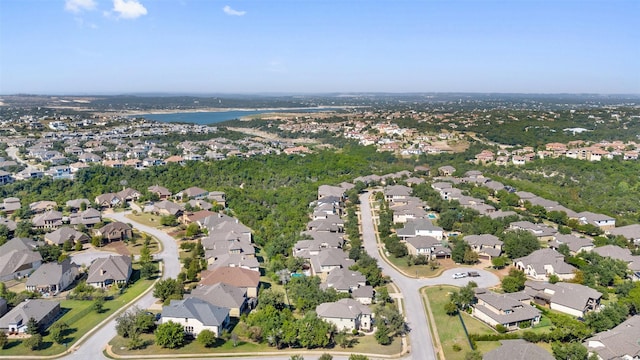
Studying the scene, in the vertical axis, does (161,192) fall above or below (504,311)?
above

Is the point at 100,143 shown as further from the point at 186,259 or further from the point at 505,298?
the point at 505,298

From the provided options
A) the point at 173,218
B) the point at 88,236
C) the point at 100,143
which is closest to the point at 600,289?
the point at 173,218

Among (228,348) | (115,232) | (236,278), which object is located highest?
(236,278)

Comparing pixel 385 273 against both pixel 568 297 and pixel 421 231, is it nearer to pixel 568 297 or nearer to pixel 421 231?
pixel 421 231

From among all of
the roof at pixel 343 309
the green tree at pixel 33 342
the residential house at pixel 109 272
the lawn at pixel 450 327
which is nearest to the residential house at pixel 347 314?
the roof at pixel 343 309

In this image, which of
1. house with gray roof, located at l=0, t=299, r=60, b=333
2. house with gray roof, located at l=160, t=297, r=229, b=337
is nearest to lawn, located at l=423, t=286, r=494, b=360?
house with gray roof, located at l=160, t=297, r=229, b=337

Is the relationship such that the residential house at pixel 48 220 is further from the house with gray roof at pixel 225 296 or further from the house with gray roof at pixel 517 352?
the house with gray roof at pixel 517 352

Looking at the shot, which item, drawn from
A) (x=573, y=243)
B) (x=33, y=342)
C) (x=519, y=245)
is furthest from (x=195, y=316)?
(x=573, y=243)
